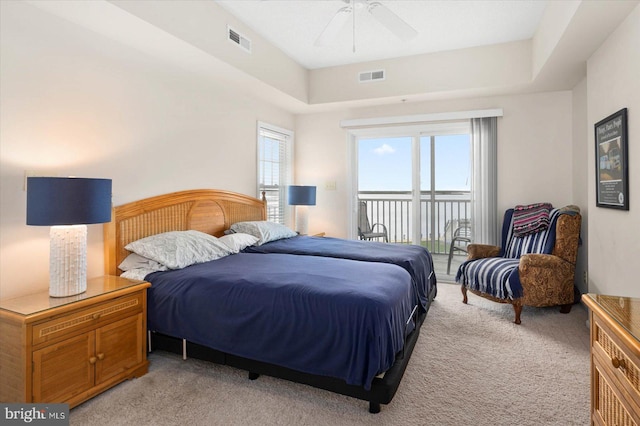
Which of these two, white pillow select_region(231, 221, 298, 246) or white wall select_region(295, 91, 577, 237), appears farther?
white wall select_region(295, 91, 577, 237)

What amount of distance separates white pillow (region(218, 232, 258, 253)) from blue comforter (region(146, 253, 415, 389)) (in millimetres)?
741

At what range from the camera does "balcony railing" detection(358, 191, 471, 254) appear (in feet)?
16.2

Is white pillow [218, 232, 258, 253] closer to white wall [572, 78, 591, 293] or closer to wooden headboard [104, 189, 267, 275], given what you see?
wooden headboard [104, 189, 267, 275]

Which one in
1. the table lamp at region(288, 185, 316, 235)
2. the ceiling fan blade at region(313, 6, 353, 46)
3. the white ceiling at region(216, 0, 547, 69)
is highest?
the white ceiling at region(216, 0, 547, 69)

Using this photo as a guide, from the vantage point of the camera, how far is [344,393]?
Answer: 1979 millimetres

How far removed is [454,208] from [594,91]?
2219 millimetres

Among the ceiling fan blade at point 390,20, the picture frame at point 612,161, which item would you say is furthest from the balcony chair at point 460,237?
the ceiling fan blade at point 390,20

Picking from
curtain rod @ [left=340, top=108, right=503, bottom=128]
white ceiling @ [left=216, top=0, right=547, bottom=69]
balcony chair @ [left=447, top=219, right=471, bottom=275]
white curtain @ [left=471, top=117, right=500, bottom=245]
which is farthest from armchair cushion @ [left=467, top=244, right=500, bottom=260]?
white ceiling @ [left=216, top=0, right=547, bottom=69]

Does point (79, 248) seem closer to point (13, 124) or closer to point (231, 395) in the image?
point (13, 124)

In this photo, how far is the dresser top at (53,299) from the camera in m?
1.86

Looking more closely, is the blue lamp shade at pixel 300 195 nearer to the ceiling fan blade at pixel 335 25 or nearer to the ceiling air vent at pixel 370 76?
the ceiling air vent at pixel 370 76

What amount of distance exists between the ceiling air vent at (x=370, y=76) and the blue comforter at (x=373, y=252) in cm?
218

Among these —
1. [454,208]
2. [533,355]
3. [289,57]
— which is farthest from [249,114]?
[533,355]

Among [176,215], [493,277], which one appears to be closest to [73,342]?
[176,215]
